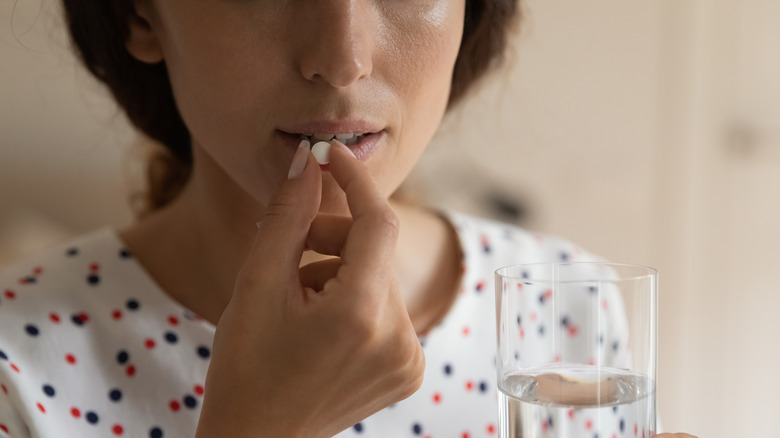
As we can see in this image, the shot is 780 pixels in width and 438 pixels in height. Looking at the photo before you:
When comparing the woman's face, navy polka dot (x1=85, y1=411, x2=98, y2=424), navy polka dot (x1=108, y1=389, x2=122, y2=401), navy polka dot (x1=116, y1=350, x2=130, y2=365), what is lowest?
navy polka dot (x1=85, y1=411, x2=98, y2=424)

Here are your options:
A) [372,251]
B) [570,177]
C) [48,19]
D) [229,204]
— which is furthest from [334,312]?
[570,177]

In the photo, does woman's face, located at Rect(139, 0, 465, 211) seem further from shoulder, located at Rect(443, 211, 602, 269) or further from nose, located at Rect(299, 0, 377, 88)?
shoulder, located at Rect(443, 211, 602, 269)

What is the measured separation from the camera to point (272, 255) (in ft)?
1.95

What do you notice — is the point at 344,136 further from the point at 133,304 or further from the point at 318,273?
the point at 133,304

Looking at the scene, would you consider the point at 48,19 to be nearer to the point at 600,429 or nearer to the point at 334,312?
the point at 334,312

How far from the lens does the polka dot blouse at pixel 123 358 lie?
31.9 inches

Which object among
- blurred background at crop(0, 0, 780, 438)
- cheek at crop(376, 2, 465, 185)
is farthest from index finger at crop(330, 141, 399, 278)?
blurred background at crop(0, 0, 780, 438)

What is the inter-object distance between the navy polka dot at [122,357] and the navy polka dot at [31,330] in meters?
0.09

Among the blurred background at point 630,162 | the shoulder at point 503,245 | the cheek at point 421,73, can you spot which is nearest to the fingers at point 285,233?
the cheek at point 421,73

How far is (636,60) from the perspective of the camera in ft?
4.90

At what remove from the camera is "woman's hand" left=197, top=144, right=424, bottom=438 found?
1.85ft

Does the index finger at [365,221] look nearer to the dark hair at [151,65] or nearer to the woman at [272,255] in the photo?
the woman at [272,255]

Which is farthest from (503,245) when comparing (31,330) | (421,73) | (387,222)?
(31,330)

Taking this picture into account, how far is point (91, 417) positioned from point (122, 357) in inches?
2.9
